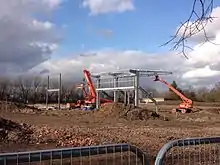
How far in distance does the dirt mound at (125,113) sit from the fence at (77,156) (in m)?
40.1

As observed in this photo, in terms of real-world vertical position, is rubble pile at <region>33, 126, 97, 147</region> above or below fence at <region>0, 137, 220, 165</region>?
below

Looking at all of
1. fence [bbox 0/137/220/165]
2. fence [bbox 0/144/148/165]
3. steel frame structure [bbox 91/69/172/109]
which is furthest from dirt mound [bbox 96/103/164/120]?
fence [bbox 0/144/148/165]

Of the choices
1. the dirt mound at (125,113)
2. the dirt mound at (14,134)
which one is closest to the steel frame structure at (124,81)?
the dirt mound at (125,113)

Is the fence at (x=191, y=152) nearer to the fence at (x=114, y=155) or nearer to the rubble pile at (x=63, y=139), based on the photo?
the fence at (x=114, y=155)

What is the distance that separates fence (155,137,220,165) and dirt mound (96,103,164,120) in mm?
37650

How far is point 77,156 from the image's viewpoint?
18.0ft

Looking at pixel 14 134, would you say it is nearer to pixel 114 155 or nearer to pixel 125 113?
pixel 114 155

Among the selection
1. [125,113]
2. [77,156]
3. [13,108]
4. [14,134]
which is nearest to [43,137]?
[14,134]

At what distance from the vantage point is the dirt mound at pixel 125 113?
47125 mm

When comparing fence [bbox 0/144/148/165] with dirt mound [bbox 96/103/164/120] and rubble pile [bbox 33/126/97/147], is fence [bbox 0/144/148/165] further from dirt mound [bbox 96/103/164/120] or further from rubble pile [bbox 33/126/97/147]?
dirt mound [bbox 96/103/164/120]

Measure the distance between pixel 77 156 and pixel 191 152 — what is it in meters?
3.24

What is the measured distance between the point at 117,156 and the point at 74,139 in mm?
15175

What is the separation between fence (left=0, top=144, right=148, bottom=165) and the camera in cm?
494

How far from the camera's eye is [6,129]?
2436 cm
